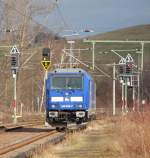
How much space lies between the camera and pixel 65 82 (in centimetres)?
3641

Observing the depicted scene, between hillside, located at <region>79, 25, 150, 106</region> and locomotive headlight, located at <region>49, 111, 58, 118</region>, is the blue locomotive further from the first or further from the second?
hillside, located at <region>79, 25, 150, 106</region>

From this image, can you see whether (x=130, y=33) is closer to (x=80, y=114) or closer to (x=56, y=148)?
(x=80, y=114)

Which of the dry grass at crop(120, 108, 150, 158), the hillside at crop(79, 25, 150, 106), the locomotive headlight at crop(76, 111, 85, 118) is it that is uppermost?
the hillside at crop(79, 25, 150, 106)

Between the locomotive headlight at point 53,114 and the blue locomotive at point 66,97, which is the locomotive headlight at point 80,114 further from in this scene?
the locomotive headlight at point 53,114

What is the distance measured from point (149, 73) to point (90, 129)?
173ft

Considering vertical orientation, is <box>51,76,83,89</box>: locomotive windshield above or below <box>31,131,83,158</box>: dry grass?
above

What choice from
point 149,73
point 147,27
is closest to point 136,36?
point 147,27

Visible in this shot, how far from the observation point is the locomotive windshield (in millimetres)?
36344

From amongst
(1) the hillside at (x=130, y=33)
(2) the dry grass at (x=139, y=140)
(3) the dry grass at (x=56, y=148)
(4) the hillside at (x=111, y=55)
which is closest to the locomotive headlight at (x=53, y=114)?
(3) the dry grass at (x=56, y=148)

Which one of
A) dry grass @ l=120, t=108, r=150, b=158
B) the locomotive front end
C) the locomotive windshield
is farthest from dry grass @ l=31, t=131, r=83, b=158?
the locomotive windshield

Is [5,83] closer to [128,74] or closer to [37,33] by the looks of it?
[37,33]

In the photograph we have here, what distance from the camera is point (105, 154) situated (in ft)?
66.1

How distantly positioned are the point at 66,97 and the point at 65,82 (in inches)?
34.3

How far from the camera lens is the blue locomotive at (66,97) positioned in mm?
35906
